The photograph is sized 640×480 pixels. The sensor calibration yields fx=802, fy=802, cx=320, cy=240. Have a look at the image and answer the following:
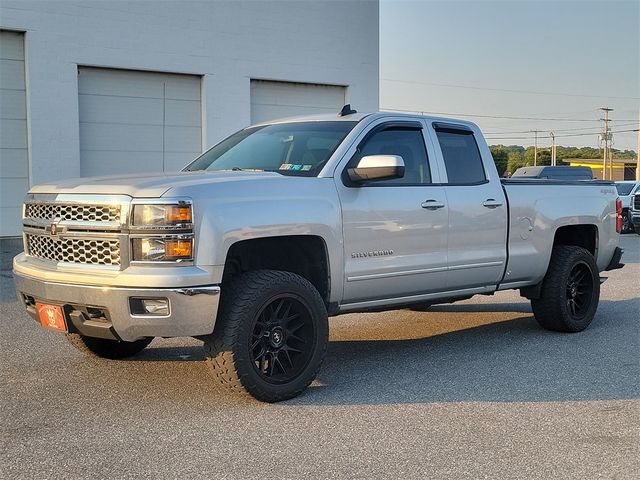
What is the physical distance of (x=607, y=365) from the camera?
648 cm

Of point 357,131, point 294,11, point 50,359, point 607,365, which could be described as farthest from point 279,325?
point 294,11

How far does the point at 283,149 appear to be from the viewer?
636 cm

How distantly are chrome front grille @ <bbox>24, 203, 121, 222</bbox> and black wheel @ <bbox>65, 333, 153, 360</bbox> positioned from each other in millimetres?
1131

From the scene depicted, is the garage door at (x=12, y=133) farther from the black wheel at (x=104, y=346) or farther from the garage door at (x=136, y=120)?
the black wheel at (x=104, y=346)

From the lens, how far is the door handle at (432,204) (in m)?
6.37

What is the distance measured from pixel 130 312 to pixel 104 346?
5.38 ft

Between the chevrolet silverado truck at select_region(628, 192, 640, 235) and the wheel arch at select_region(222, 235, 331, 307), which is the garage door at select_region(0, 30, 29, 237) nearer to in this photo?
the wheel arch at select_region(222, 235, 331, 307)

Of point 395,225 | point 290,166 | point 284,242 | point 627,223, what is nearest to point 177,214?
point 284,242

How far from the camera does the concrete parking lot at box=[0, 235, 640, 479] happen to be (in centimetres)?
418

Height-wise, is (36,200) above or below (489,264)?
above

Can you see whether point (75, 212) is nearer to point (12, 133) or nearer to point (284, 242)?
point (284, 242)

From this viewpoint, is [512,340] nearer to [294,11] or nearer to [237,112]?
[237,112]

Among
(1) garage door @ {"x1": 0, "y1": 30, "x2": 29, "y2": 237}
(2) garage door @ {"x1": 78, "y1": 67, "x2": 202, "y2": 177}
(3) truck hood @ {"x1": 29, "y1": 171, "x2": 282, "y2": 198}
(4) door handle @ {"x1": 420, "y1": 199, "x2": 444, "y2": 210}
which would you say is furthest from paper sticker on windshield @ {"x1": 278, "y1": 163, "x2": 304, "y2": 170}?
(2) garage door @ {"x1": 78, "y1": 67, "x2": 202, "y2": 177}

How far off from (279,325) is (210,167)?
5.81ft
